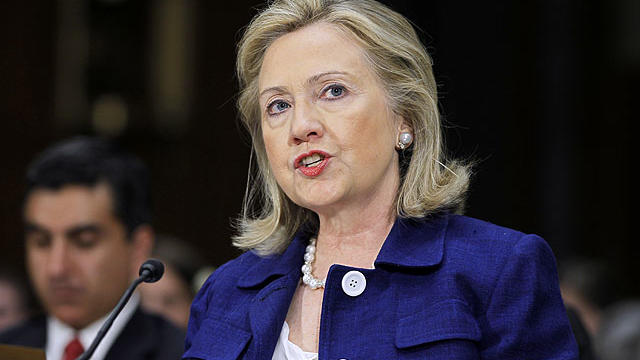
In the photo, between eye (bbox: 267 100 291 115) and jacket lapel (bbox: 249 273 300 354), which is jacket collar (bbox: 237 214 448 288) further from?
eye (bbox: 267 100 291 115)

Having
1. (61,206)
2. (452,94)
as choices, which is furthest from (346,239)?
(452,94)

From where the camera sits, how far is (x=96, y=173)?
3.46 m

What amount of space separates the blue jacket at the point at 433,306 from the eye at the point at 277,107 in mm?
355

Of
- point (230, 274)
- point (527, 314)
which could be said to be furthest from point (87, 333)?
point (527, 314)

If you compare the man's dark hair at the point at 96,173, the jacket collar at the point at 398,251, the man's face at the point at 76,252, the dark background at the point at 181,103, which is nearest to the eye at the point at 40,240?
the man's face at the point at 76,252

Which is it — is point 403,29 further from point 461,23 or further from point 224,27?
point 224,27

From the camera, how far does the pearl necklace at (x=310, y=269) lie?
89.4 inches

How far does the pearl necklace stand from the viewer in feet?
7.45

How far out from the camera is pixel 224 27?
8156 millimetres

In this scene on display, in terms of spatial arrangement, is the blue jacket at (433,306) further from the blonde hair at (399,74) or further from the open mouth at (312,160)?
the open mouth at (312,160)

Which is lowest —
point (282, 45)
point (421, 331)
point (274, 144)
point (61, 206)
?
point (61, 206)

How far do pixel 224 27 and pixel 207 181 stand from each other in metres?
1.26

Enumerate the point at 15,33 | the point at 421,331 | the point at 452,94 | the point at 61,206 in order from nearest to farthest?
the point at 421,331 → the point at 61,206 → the point at 452,94 → the point at 15,33

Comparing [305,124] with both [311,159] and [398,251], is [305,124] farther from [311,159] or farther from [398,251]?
[398,251]
